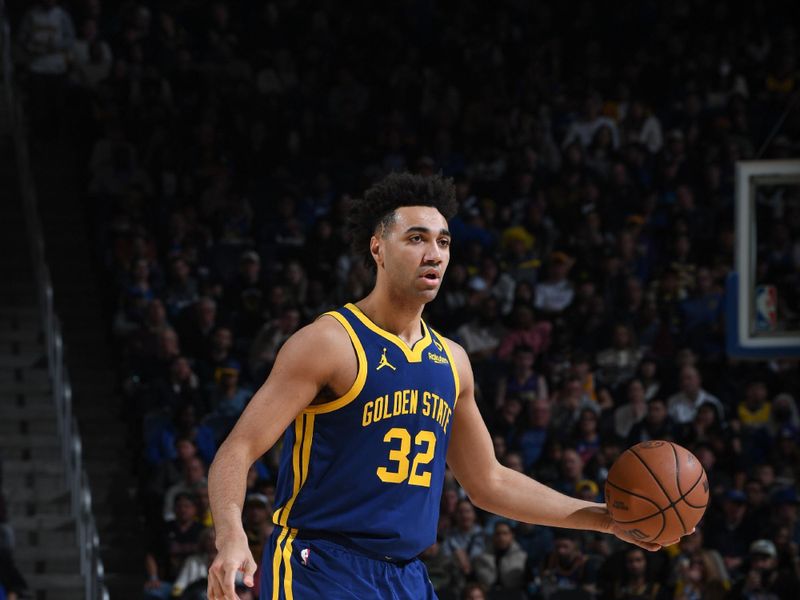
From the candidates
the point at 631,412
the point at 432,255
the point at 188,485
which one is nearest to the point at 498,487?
the point at 432,255

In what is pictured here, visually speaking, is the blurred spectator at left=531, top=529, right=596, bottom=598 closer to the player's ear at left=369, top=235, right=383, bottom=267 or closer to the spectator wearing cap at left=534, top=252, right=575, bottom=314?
the spectator wearing cap at left=534, top=252, right=575, bottom=314

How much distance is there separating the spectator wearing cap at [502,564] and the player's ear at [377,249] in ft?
19.6

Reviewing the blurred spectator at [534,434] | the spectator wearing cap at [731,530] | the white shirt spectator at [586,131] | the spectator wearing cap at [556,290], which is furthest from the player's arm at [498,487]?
the white shirt spectator at [586,131]

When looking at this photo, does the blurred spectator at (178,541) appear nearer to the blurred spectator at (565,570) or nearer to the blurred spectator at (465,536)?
the blurred spectator at (465,536)

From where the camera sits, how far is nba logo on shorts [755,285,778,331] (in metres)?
9.27

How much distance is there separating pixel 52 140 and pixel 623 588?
8.49 m

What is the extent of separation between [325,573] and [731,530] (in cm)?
701

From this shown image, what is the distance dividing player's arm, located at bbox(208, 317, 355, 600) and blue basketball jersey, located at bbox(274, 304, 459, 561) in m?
0.10

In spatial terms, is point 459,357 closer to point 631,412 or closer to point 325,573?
point 325,573

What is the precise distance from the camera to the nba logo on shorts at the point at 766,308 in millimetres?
9266

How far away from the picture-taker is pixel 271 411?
414 centimetres

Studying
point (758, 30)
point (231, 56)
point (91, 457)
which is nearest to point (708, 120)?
point (758, 30)

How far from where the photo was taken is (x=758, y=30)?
17.0 metres

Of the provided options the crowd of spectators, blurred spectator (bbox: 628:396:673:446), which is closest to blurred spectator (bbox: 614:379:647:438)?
the crowd of spectators
